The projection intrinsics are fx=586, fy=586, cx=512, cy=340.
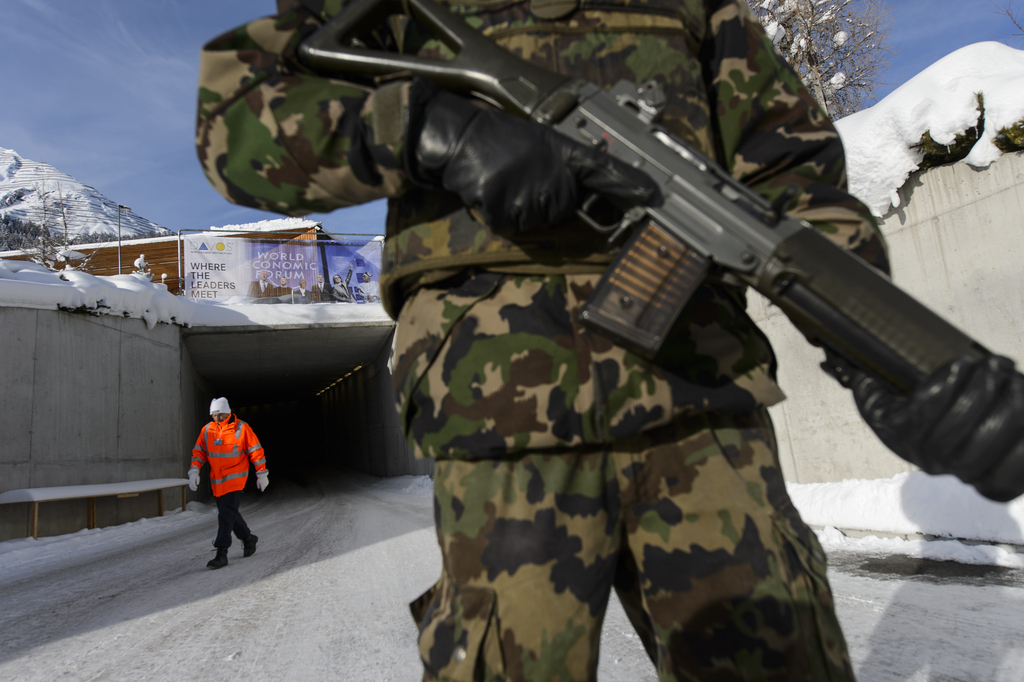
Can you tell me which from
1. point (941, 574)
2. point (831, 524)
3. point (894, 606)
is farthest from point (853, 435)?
point (894, 606)

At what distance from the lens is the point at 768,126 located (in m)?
1.15

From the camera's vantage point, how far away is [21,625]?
3.42 meters

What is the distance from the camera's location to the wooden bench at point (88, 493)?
718 centimetres

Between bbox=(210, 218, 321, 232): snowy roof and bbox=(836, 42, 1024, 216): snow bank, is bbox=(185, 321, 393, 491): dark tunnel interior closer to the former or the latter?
bbox=(210, 218, 321, 232): snowy roof

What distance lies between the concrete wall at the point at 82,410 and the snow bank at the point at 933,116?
9.88m

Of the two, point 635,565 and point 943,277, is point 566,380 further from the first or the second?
point 943,277

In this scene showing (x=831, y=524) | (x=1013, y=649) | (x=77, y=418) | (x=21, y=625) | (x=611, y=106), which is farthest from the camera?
(x=77, y=418)

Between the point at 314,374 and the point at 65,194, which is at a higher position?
the point at 65,194

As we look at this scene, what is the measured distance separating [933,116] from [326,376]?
18.7 meters

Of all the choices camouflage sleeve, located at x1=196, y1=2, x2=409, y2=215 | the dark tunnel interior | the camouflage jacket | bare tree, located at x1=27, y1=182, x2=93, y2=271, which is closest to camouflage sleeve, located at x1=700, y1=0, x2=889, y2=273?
the camouflage jacket

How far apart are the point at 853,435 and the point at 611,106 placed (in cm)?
485

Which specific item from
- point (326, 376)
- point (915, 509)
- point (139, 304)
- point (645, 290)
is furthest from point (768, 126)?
point (326, 376)

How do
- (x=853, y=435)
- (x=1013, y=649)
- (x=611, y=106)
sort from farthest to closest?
(x=853, y=435) < (x=1013, y=649) < (x=611, y=106)

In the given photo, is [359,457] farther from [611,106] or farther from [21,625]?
[611,106]
